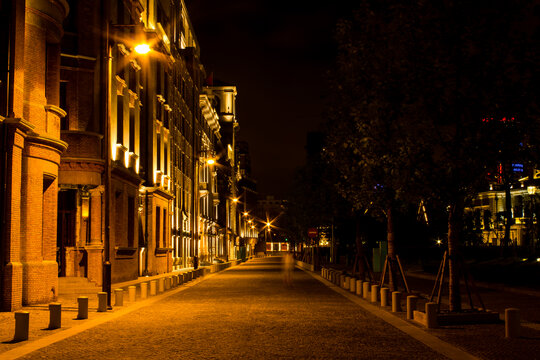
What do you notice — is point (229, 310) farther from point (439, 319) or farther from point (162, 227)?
point (162, 227)

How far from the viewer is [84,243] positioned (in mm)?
28031

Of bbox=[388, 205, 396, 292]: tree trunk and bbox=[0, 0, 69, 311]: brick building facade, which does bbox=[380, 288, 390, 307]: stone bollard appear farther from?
bbox=[0, 0, 69, 311]: brick building facade

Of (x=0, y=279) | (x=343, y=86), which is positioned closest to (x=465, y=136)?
(x=343, y=86)

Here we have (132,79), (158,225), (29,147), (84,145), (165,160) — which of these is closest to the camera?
(29,147)

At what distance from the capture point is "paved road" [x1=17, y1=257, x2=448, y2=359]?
10970mm

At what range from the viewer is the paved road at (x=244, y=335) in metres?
11.0

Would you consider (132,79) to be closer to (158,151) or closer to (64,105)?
(158,151)

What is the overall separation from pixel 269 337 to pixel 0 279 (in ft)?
28.5

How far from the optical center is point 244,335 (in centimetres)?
1321

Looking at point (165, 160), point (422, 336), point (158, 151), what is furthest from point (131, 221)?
point (422, 336)

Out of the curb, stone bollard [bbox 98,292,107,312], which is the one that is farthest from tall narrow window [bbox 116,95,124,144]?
the curb

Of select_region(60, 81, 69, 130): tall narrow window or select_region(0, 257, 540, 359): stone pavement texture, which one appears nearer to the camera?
select_region(0, 257, 540, 359): stone pavement texture

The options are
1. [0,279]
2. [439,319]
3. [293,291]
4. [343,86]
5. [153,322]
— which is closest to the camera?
[439,319]

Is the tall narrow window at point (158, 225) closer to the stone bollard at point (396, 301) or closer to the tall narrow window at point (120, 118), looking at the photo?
the tall narrow window at point (120, 118)
